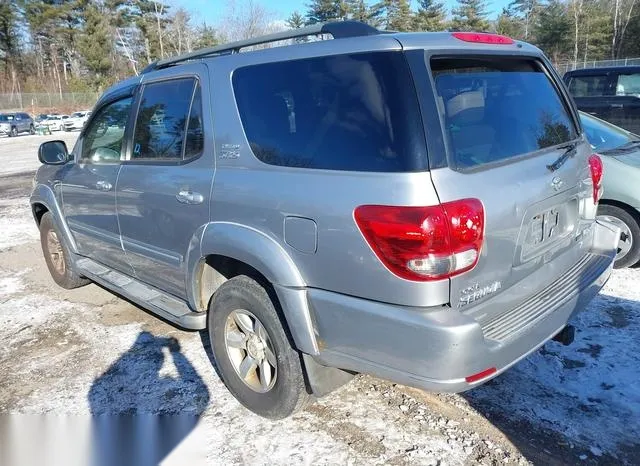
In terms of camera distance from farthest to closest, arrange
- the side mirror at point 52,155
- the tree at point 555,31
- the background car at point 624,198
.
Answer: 1. the tree at point 555,31
2. the background car at point 624,198
3. the side mirror at point 52,155

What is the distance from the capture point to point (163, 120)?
11.4ft

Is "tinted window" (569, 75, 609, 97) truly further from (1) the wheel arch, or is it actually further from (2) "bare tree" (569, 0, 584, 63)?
(2) "bare tree" (569, 0, 584, 63)

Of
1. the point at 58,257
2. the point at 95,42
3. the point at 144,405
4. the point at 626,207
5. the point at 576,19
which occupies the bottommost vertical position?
the point at 144,405

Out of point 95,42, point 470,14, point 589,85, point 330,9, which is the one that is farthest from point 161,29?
point 589,85

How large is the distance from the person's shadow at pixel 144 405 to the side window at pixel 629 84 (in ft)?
30.3

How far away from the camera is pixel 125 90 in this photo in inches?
154

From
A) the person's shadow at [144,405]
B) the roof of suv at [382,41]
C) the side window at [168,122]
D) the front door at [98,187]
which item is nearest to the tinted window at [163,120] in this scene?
the side window at [168,122]

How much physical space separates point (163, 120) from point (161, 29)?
66.8m

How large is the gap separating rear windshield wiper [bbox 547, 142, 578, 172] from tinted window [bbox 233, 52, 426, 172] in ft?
3.08

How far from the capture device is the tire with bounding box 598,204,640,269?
484 cm

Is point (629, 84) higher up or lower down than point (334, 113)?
higher up

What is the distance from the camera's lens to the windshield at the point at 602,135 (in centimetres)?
534

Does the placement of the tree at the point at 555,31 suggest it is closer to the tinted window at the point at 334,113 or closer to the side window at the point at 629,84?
the side window at the point at 629,84

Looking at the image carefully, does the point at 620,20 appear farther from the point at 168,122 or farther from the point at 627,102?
the point at 168,122
